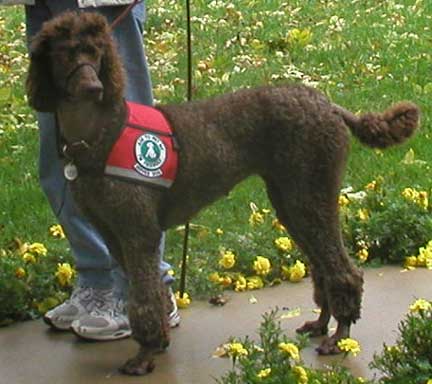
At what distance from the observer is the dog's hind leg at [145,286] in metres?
5.00

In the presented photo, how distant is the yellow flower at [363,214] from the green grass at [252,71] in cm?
51

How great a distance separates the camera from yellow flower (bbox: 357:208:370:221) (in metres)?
6.76

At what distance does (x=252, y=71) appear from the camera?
10180 millimetres

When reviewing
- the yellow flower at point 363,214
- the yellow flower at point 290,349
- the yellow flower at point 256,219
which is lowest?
the yellow flower at point 256,219

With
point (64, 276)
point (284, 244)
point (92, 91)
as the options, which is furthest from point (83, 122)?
point (284, 244)

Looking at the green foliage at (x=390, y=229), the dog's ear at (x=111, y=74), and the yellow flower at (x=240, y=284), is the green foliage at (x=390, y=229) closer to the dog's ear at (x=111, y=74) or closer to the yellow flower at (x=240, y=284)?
the yellow flower at (x=240, y=284)

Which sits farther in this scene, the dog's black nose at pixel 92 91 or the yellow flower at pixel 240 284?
the yellow flower at pixel 240 284

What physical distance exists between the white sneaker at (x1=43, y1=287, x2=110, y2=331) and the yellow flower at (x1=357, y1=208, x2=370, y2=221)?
171 cm

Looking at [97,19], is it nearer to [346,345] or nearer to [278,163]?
[278,163]

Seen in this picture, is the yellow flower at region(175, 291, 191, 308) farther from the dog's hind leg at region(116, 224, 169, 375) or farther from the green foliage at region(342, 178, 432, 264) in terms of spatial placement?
the green foliage at region(342, 178, 432, 264)

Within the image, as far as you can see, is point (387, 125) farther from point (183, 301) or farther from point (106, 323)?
point (106, 323)

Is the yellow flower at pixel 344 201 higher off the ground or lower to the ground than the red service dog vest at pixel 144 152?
lower

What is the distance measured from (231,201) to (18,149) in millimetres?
1783

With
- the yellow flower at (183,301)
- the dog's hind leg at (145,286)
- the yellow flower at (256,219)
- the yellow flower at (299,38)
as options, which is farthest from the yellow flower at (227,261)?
the yellow flower at (299,38)
